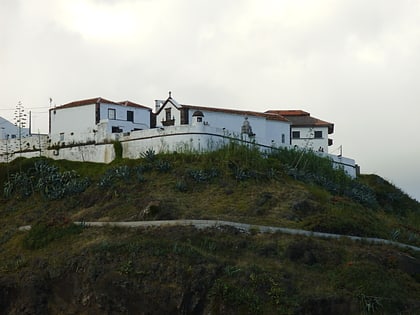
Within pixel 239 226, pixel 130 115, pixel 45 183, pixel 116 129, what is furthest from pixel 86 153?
pixel 239 226

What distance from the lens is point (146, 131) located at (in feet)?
200

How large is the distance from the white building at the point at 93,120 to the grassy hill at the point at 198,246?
3655 millimetres

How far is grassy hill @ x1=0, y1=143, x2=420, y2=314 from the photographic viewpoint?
41750 millimetres

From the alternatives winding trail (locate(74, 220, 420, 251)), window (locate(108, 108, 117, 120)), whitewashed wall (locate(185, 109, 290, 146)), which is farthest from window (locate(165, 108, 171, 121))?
winding trail (locate(74, 220, 420, 251))

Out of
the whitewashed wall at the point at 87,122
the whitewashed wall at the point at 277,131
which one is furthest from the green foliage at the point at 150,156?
the whitewashed wall at the point at 277,131

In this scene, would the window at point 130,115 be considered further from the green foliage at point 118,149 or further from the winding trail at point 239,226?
the winding trail at point 239,226

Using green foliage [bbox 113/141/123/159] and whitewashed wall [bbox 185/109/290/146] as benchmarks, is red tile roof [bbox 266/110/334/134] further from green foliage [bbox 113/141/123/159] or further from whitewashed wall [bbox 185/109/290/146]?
green foliage [bbox 113/141/123/159]

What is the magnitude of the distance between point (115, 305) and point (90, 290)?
69.4 inches

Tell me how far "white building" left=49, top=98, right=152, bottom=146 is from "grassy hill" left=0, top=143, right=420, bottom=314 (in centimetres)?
366

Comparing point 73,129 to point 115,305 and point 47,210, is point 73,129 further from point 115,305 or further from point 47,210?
point 115,305

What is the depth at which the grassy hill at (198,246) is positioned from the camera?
137ft

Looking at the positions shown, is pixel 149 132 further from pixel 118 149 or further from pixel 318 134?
pixel 318 134

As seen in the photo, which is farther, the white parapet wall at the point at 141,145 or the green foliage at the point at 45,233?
the white parapet wall at the point at 141,145

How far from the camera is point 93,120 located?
6544 centimetres
